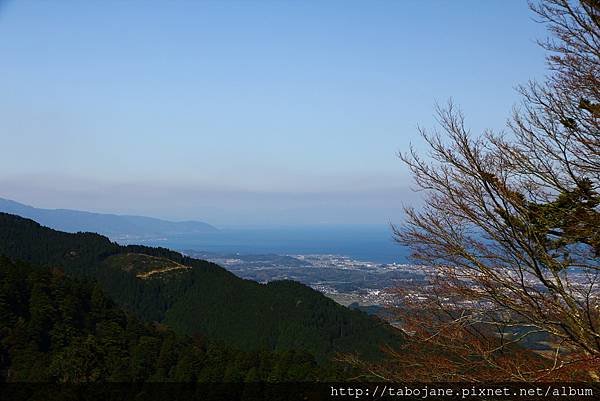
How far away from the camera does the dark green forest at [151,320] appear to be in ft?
93.0

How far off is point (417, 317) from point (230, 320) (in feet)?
185

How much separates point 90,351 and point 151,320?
36.9 m

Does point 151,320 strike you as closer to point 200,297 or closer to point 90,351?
point 200,297

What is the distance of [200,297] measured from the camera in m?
67.3

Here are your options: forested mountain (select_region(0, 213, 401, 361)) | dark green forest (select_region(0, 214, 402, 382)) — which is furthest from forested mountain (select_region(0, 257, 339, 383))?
forested mountain (select_region(0, 213, 401, 361))

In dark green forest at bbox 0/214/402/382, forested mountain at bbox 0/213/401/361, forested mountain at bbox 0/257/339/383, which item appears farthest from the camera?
forested mountain at bbox 0/213/401/361

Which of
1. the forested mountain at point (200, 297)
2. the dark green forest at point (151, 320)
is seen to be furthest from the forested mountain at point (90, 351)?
the forested mountain at point (200, 297)

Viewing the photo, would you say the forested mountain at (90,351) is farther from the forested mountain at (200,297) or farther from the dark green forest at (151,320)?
the forested mountain at (200,297)

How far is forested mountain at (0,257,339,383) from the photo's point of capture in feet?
85.7

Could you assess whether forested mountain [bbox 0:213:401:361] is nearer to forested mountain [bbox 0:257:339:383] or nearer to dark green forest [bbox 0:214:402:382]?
dark green forest [bbox 0:214:402:382]

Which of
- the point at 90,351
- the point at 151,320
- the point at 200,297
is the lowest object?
the point at 151,320

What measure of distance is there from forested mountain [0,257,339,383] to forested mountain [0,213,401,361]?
12.2 m

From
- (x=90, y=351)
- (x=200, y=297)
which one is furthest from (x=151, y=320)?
(x=90, y=351)

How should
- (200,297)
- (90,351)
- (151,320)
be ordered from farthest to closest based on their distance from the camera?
(200,297)
(151,320)
(90,351)
